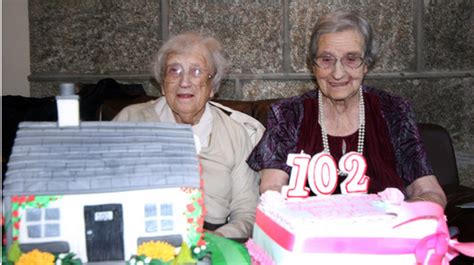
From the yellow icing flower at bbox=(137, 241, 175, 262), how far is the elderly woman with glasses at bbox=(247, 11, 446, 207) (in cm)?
80

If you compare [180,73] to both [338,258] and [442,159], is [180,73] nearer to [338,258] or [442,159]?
[338,258]

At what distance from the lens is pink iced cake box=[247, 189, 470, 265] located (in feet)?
3.66

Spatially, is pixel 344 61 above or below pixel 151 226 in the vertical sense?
above

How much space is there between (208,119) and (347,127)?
558mm

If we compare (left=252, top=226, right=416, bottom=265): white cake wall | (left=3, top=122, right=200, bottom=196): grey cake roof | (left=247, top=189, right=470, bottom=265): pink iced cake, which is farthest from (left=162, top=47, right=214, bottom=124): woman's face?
(left=252, top=226, right=416, bottom=265): white cake wall

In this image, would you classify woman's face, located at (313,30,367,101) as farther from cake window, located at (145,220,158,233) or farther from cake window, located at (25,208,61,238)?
cake window, located at (25,208,61,238)

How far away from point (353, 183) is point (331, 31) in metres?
0.77

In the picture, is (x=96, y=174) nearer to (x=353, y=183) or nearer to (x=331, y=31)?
(x=353, y=183)

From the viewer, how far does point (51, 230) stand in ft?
3.77

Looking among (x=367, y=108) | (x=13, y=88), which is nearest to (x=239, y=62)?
(x=367, y=108)

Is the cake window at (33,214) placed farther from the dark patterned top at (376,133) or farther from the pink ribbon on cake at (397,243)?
the dark patterned top at (376,133)

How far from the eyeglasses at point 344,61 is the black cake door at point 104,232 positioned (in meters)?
1.10

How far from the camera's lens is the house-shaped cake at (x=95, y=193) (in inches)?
44.9

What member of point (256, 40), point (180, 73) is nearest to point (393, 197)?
point (180, 73)
